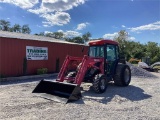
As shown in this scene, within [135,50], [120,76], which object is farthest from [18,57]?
[135,50]

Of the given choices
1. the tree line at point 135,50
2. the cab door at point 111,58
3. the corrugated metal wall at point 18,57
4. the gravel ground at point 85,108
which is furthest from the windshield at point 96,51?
the tree line at point 135,50

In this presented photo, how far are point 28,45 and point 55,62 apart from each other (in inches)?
118

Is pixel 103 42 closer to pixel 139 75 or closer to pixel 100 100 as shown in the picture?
pixel 100 100

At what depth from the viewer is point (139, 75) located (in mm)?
14859

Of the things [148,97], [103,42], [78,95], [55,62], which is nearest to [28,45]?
[55,62]

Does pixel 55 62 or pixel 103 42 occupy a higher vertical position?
pixel 103 42

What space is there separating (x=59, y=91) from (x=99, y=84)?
156cm

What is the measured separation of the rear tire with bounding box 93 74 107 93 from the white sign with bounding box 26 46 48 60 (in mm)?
6867

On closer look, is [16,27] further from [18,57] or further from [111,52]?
[111,52]

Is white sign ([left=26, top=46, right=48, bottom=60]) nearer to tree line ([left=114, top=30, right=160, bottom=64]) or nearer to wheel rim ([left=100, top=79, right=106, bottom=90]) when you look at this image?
wheel rim ([left=100, top=79, right=106, bottom=90])

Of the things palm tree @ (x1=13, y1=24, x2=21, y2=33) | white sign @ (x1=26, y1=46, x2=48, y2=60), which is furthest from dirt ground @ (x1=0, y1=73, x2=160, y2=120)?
palm tree @ (x1=13, y1=24, x2=21, y2=33)

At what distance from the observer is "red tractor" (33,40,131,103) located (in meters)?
7.08

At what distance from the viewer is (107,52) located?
30.1 ft

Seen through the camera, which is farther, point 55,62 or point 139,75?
point 55,62
